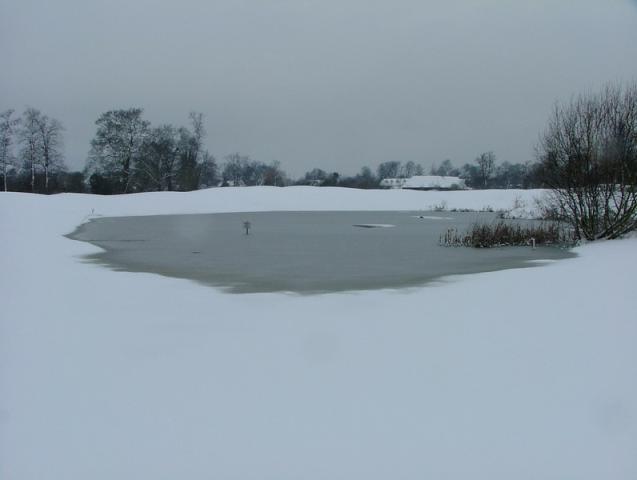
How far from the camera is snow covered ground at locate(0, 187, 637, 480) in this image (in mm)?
4098

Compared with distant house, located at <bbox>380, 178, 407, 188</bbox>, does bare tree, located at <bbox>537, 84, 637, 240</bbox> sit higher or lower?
lower

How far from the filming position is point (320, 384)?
5.38m

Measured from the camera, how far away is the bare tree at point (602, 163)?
18.0 m

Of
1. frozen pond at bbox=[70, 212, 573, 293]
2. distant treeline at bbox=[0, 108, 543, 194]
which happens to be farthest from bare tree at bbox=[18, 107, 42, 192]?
frozen pond at bbox=[70, 212, 573, 293]

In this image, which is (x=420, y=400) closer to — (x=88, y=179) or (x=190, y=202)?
(x=190, y=202)

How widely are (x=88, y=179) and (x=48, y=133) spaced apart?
6.84 metres

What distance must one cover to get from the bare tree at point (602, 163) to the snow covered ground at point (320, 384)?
925 centimetres

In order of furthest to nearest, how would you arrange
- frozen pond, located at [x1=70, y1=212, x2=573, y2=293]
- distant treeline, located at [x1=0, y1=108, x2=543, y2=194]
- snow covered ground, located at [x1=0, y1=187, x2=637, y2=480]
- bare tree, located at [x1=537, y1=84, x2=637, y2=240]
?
distant treeline, located at [x1=0, y1=108, x2=543, y2=194] < bare tree, located at [x1=537, y1=84, x2=637, y2=240] < frozen pond, located at [x1=70, y1=212, x2=573, y2=293] < snow covered ground, located at [x1=0, y1=187, x2=637, y2=480]

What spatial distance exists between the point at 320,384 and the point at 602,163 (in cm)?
1590

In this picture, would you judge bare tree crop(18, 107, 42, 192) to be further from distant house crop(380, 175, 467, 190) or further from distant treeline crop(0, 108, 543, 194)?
distant house crop(380, 175, 467, 190)

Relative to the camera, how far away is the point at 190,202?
159ft

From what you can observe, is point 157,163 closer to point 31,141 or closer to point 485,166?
point 31,141

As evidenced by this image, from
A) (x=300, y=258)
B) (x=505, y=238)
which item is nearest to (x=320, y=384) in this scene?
(x=300, y=258)

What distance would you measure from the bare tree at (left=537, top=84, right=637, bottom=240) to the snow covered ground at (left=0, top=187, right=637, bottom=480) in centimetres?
925
